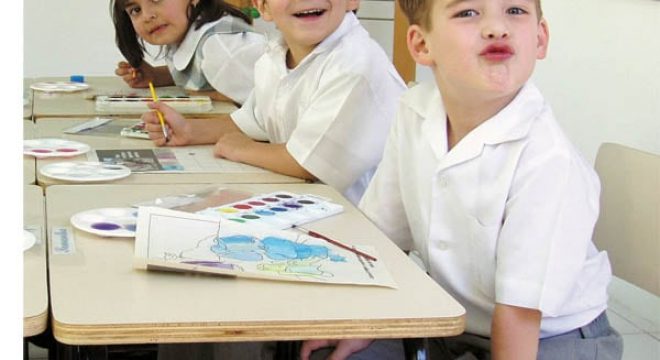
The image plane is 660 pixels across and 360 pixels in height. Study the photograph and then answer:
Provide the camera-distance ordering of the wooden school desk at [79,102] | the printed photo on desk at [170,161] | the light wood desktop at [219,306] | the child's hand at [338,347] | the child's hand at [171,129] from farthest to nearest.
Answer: the wooden school desk at [79,102] → the child's hand at [171,129] → the printed photo on desk at [170,161] → the child's hand at [338,347] → the light wood desktop at [219,306]

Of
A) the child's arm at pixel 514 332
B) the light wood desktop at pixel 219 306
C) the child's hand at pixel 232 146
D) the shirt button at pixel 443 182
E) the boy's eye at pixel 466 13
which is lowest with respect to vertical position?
the child's arm at pixel 514 332

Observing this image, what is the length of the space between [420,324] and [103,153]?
1.07 metres

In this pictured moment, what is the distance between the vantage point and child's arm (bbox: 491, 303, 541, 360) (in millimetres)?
1233

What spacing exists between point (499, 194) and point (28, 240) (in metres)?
0.64

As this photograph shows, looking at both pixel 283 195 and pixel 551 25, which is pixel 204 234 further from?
pixel 551 25

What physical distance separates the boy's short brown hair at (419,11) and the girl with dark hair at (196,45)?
3.83ft

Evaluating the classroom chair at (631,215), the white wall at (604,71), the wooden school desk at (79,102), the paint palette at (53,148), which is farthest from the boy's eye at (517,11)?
the white wall at (604,71)

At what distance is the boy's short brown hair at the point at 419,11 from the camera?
143 centimetres

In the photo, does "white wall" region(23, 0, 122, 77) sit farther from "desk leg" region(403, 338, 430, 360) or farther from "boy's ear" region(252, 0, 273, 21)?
"desk leg" region(403, 338, 430, 360)

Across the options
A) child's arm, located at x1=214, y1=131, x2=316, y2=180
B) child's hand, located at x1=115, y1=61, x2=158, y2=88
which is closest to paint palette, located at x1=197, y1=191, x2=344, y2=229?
child's arm, located at x1=214, y1=131, x2=316, y2=180

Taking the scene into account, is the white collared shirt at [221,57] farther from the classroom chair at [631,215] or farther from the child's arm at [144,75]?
the classroom chair at [631,215]

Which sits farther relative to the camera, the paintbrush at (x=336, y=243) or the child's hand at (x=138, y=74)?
the child's hand at (x=138, y=74)

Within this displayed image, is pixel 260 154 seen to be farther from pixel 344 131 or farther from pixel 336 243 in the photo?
pixel 336 243

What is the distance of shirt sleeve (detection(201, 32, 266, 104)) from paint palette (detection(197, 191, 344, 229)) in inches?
47.3
